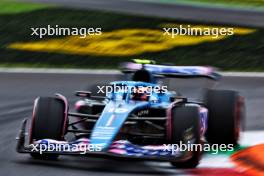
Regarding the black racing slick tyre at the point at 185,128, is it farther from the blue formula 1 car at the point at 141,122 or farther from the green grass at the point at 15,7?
the green grass at the point at 15,7

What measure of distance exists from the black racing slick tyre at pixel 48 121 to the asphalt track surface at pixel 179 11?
1051 centimetres

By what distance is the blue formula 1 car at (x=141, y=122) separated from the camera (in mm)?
8023

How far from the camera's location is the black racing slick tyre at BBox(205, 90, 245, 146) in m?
9.36

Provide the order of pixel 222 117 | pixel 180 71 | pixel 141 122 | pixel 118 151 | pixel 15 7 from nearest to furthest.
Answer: pixel 118 151, pixel 141 122, pixel 222 117, pixel 180 71, pixel 15 7

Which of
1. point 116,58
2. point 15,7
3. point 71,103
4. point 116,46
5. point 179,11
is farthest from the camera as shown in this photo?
point 179,11

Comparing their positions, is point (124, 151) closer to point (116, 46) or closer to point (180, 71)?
point (180, 71)

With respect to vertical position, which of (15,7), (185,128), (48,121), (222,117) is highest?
(15,7)

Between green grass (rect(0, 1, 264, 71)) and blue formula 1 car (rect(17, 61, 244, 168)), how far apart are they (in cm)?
651

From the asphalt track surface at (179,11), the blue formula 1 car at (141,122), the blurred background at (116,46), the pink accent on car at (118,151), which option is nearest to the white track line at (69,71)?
the blurred background at (116,46)

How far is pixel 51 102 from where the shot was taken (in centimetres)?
868

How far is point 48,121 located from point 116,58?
27.3 feet

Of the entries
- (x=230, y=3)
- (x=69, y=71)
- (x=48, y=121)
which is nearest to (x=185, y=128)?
(x=48, y=121)

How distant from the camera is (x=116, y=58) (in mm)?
16797

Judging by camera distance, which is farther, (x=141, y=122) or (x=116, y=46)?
(x=116, y=46)
